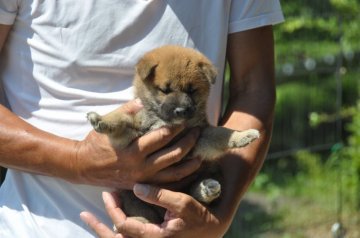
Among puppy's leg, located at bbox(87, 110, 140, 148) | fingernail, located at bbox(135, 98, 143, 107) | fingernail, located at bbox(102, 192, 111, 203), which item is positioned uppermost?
puppy's leg, located at bbox(87, 110, 140, 148)

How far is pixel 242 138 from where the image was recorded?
257cm

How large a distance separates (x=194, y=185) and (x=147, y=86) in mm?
391

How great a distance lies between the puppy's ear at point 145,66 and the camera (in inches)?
97.4

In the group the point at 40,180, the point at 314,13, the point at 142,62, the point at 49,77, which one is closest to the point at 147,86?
the point at 142,62

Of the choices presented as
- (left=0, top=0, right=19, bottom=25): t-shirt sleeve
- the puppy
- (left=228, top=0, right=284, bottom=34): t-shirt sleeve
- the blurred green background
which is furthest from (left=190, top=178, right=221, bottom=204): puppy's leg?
the blurred green background

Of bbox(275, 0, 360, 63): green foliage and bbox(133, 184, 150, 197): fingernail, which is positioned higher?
bbox(133, 184, 150, 197): fingernail

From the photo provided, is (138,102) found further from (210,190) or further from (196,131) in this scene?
(210,190)

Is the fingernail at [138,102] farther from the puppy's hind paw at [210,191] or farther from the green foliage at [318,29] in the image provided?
the green foliage at [318,29]

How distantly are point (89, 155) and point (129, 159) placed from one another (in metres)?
0.14

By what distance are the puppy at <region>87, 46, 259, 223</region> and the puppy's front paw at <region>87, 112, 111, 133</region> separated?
0.08 meters

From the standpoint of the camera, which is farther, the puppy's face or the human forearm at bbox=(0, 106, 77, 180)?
the puppy's face

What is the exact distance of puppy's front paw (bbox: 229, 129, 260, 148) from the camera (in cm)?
257

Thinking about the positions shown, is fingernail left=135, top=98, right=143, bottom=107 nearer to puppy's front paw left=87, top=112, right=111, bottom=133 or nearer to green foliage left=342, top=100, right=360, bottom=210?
puppy's front paw left=87, top=112, right=111, bottom=133

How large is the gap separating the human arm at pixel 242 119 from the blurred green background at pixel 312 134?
3.53 m
